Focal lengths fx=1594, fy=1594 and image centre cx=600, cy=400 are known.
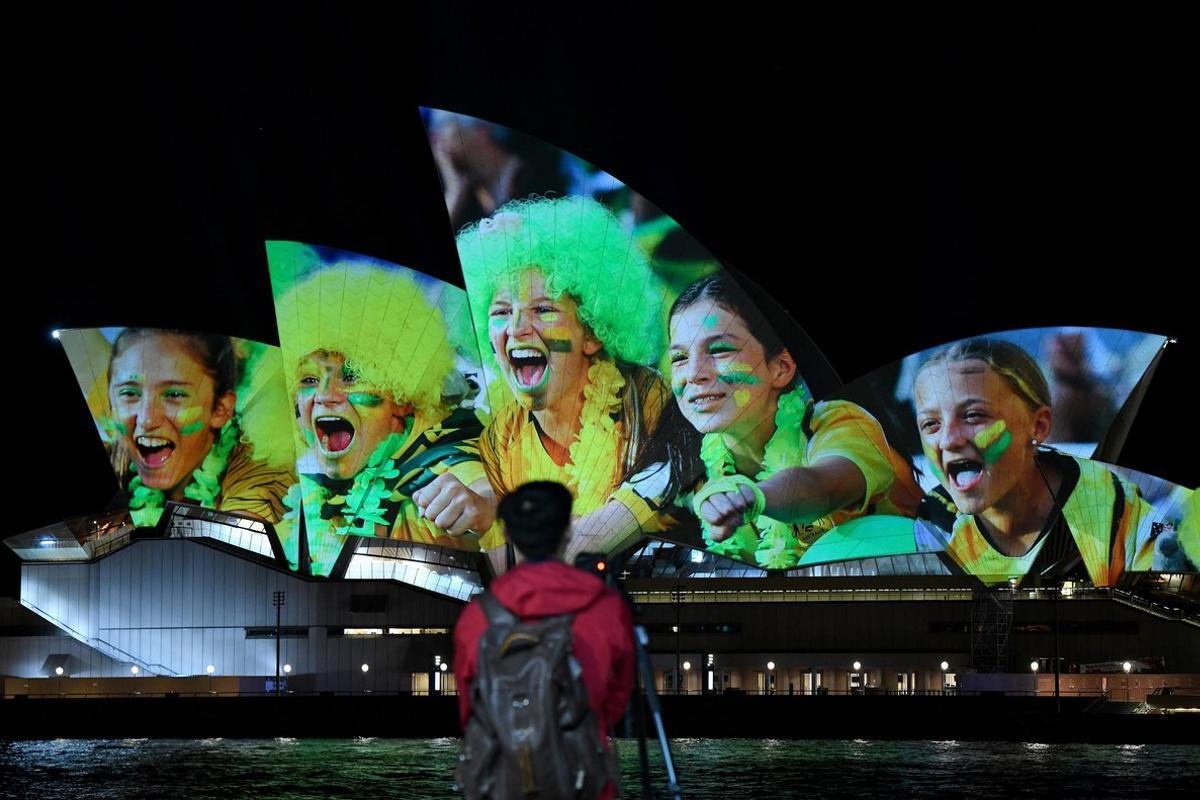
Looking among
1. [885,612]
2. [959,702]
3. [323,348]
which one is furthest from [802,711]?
[323,348]

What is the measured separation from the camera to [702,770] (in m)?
23.7

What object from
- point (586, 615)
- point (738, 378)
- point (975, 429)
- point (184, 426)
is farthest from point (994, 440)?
point (586, 615)

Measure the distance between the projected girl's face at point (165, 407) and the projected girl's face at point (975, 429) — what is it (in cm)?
2538

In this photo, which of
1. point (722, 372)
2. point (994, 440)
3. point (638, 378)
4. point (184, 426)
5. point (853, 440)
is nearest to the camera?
point (994, 440)

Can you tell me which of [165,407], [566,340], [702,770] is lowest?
[702,770]

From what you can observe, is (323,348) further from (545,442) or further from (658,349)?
(658,349)

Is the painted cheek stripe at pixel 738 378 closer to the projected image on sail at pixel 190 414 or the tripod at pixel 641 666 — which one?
the projected image on sail at pixel 190 414

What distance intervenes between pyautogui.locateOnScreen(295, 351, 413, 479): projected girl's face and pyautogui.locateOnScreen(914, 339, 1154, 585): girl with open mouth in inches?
724

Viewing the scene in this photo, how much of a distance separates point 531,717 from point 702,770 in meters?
19.5

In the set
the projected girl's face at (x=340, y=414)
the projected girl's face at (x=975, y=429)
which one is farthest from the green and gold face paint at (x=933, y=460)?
the projected girl's face at (x=340, y=414)

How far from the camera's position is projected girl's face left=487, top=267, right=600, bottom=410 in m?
52.5

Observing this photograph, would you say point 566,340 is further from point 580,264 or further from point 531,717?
point 531,717

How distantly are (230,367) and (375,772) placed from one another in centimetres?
3676

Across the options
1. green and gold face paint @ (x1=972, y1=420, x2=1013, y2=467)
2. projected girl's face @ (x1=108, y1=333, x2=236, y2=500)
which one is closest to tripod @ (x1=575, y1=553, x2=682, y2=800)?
green and gold face paint @ (x1=972, y1=420, x2=1013, y2=467)
